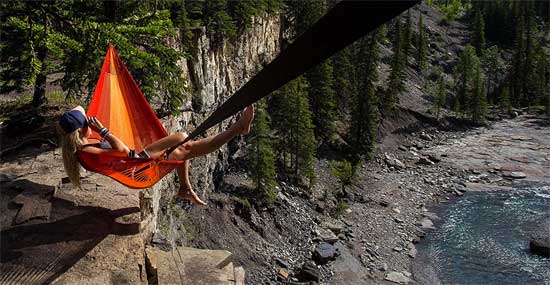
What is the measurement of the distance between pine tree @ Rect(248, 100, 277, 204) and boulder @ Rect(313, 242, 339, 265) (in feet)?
11.4

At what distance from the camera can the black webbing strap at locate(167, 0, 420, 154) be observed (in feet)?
4.32

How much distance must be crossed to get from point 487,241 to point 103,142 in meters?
22.0

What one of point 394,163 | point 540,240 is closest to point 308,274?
point 540,240

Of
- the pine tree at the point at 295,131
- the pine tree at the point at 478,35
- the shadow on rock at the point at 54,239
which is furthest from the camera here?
the pine tree at the point at 478,35

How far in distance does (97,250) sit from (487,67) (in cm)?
6159

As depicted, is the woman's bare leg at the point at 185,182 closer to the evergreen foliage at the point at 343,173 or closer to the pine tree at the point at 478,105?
the evergreen foliage at the point at 343,173

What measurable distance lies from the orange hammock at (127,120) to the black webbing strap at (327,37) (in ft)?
10.3

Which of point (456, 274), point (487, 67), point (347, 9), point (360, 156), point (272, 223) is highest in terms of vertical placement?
point (487, 67)

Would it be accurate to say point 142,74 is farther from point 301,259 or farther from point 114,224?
point 301,259

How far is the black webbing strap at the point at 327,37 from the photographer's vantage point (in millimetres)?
1316

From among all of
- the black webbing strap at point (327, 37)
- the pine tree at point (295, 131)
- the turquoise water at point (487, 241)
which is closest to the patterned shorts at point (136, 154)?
the black webbing strap at point (327, 37)

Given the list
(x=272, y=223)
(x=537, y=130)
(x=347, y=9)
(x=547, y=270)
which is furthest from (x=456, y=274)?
(x=537, y=130)

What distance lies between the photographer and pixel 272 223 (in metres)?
22.0

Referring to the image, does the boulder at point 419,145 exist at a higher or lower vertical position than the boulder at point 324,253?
higher
